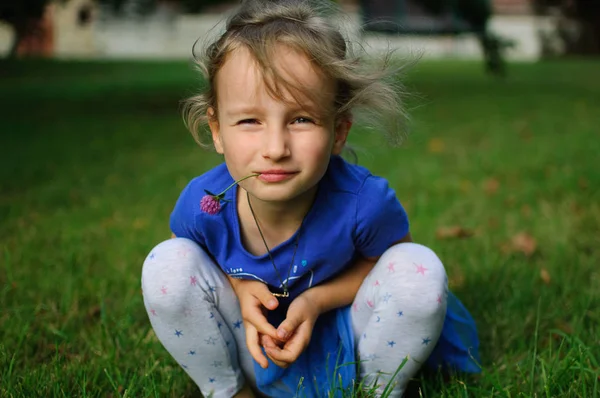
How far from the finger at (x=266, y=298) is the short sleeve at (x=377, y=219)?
24 cm

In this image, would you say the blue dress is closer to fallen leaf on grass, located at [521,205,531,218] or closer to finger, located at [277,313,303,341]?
finger, located at [277,313,303,341]

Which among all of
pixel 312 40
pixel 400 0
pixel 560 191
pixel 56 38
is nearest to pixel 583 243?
pixel 560 191

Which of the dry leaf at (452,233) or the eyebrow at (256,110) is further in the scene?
the dry leaf at (452,233)

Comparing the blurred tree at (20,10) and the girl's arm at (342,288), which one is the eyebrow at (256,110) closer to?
the girl's arm at (342,288)

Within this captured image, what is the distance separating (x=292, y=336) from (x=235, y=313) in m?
0.21

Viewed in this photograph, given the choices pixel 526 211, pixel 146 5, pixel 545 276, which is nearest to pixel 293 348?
pixel 545 276

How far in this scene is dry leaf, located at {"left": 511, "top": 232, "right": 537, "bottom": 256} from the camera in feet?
9.62

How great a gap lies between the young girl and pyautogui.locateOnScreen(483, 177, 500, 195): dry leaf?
226 centimetres

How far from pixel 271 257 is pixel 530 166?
301 cm

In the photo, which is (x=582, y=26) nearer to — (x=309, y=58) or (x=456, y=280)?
(x=456, y=280)

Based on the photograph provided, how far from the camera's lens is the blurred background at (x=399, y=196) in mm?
1888

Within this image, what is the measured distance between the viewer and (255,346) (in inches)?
64.1

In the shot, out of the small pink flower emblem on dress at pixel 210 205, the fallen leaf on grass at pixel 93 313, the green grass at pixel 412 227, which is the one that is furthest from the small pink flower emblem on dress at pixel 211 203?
the fallen leaf on grass at pixel 93 313

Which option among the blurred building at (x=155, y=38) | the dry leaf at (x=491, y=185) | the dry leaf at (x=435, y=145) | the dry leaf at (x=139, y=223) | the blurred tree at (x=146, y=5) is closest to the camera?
the dry leaf at (x=139, y=223)
